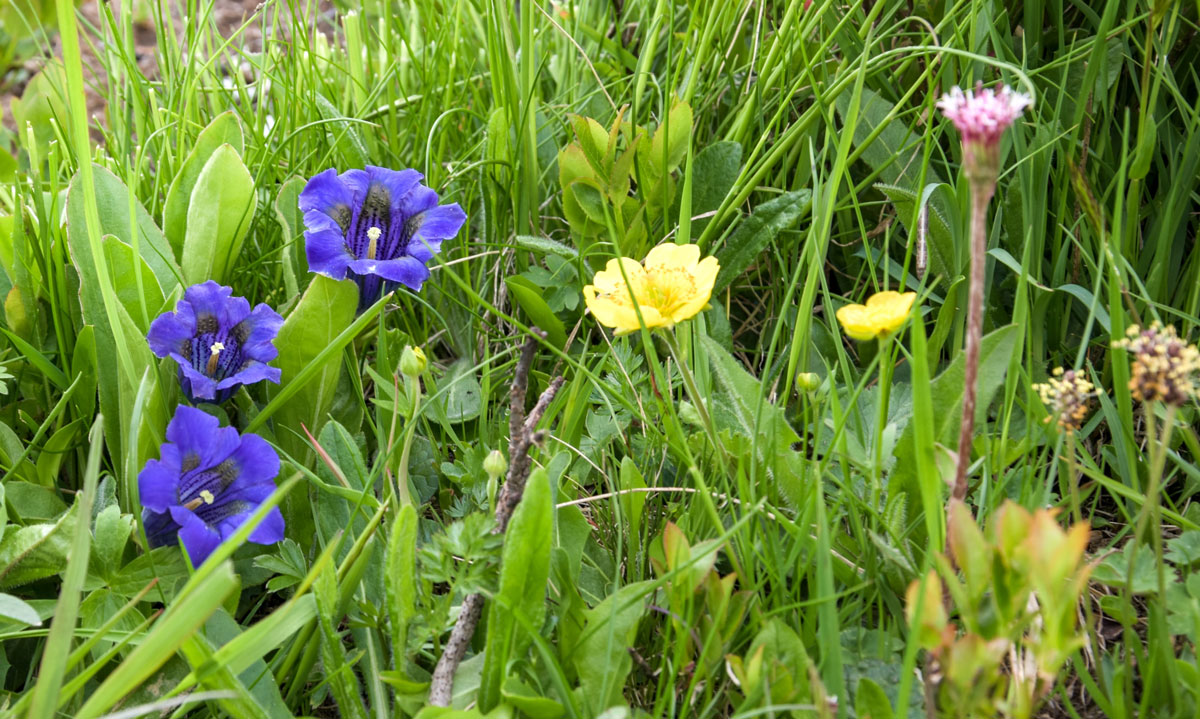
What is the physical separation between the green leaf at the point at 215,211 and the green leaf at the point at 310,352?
21cm

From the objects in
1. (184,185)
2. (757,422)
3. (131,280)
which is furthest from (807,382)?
(184,185)

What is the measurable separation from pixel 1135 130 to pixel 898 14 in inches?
19.1

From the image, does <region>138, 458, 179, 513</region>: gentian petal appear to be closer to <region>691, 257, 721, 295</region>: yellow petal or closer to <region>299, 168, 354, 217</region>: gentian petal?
<region>299, 168, 354, 217</region>: gentian petal

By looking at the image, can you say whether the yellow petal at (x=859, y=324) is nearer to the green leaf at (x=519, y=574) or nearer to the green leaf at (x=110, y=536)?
the green leaf at (x=519, y=574)

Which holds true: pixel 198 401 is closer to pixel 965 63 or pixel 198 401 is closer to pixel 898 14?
pixel 965 63

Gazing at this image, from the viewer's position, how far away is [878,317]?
1.03m

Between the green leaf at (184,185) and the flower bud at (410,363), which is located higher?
the green leaf at (184,185)

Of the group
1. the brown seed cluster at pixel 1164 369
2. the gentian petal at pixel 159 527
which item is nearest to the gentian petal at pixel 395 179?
the gentian petal at pixel 159 527

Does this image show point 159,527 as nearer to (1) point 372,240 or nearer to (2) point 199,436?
(2) point 199,436

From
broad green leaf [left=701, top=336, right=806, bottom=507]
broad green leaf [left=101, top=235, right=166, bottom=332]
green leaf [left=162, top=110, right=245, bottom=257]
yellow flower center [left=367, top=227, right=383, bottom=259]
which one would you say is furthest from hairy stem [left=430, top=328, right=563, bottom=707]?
green leaf [left=162, top=110, right=245, bottom=257]

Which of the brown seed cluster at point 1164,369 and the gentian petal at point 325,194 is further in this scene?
the gentian petal at point 325,194

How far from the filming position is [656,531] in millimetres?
1317

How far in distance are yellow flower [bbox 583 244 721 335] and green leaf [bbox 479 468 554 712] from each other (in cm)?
23

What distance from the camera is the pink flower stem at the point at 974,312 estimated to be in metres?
0.83
